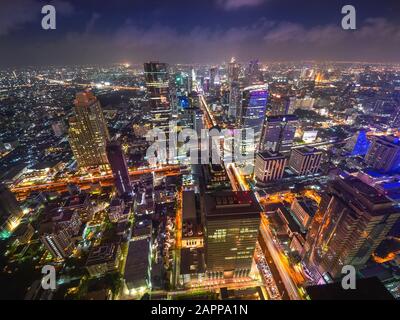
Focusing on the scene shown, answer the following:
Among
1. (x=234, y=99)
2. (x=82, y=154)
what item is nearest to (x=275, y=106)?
(x=234, y=99)

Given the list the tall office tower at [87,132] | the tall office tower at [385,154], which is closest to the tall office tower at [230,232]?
the tall office tower at [87,132]

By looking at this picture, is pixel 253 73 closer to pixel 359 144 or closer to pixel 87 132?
pixel 359 144

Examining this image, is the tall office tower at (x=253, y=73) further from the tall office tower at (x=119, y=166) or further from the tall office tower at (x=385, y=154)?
the tall office tower at (x=119, y=166)

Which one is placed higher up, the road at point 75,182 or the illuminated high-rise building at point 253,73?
the illuminated high-rise building at point 253,73

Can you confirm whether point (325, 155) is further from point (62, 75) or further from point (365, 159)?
point (62, 75)

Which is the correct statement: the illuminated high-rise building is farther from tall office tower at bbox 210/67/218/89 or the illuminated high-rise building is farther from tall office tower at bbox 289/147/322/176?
tall office tower at bbox 289/147/322/176
